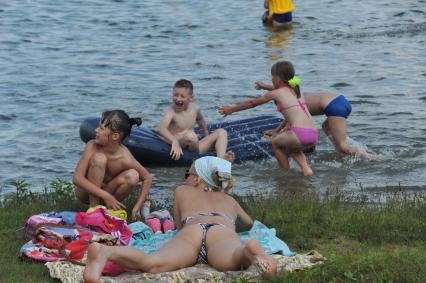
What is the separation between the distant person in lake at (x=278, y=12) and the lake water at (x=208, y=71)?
1.07ft

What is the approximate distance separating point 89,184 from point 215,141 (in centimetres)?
297

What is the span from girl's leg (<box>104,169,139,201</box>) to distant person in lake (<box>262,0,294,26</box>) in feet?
43.3

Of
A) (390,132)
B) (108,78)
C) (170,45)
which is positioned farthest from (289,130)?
(170,45)

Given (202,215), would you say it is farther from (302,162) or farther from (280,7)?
(280,7)

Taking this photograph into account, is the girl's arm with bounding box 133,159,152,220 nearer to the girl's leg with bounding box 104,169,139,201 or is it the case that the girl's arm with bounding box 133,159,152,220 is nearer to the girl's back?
the girl's leg with bounding box 104,169,139,201

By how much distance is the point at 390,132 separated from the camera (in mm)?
13398

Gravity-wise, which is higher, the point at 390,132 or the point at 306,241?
the point at 306,241

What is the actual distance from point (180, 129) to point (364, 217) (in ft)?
11.9

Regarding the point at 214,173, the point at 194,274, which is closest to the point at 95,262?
the point at 194,274

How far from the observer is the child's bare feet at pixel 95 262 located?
242 inches

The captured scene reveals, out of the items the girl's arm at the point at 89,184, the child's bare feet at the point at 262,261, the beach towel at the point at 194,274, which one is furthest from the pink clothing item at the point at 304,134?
the child's bare feet at the point at 262,261

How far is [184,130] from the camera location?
1103 centimetres

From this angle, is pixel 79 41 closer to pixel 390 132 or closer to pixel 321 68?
pixel 321 68

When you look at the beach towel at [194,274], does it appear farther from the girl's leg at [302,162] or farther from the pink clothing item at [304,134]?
the girl's leg at [302,162]
